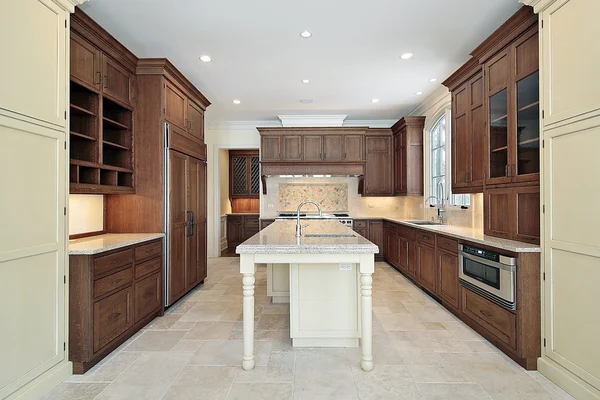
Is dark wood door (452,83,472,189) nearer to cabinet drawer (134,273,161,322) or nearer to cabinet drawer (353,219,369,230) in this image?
cabinet drawer (353,219,369,230)

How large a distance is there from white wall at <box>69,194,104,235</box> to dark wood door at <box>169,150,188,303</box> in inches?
27.5

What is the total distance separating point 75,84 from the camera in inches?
104

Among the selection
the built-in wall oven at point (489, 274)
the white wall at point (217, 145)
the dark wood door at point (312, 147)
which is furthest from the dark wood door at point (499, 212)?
the white wall at point (217, 145)

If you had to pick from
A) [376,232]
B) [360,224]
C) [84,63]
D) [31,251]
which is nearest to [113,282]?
[31,251]

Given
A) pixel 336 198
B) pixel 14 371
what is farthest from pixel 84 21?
pixel 336 198

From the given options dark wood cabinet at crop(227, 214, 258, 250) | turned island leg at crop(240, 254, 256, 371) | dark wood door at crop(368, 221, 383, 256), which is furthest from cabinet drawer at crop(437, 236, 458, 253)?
dark wood cabinet at crop(227, 214, 258, 250)

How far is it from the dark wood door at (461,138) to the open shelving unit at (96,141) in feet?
12.0

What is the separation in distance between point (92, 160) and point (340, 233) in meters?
2.37

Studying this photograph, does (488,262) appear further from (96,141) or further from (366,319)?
(96,141)

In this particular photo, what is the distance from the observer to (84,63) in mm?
2666

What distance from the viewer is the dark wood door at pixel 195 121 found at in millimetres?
4152

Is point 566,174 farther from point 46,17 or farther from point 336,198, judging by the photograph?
point 336,198

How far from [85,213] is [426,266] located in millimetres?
3954

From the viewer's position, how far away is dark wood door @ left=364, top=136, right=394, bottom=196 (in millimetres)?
6230
